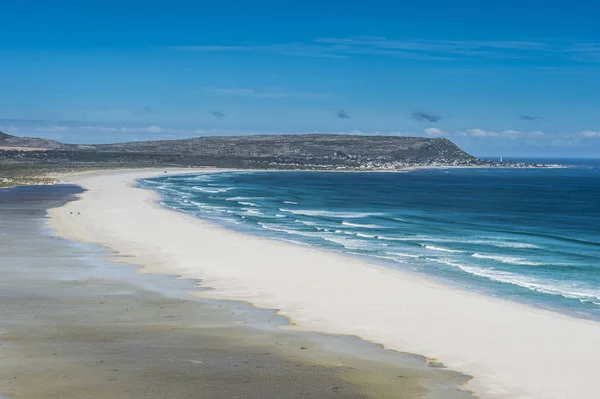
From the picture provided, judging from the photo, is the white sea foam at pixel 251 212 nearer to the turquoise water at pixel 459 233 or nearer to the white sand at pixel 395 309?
the turquoise water at pixel 459 233

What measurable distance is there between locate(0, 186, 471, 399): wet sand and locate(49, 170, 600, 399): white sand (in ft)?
3.32

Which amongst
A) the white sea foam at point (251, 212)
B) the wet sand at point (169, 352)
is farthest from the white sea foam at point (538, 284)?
the white sea foam at point (251, 212)

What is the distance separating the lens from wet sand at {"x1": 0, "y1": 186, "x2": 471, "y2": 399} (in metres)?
12.8

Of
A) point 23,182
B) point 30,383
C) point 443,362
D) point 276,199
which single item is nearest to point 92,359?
point 30,383

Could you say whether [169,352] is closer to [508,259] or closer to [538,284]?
[538,284]

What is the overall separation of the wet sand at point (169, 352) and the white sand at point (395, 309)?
3.32 feet

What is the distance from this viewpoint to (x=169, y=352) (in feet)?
49.4

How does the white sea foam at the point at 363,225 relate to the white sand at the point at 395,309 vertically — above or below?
above

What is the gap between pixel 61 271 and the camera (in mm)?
25500

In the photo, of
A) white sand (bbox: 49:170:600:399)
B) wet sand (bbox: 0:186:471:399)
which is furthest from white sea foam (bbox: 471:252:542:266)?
wet sand (bbox: 0:186:471:399)

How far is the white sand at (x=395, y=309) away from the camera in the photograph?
14.5 meters

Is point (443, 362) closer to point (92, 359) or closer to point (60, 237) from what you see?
point (92, 359)

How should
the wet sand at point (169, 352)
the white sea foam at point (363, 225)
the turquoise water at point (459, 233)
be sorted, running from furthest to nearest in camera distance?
the white sea foam at point (363, 225) < the turquoise water at point (459, 233) < the wet sand at point (169, 352)

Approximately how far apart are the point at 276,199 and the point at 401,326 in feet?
179
